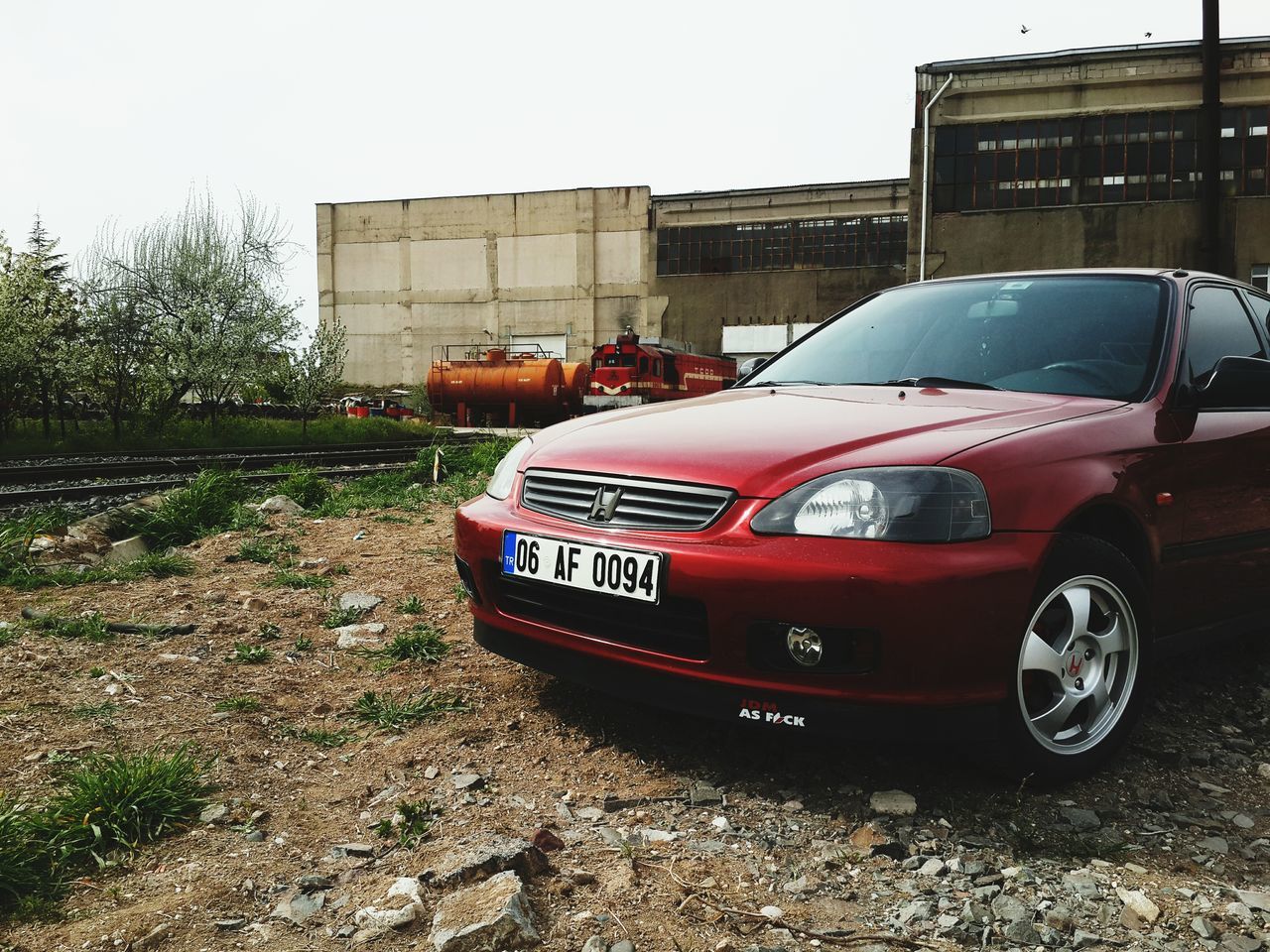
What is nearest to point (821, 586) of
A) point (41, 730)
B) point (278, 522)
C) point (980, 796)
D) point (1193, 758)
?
point (980, 796)

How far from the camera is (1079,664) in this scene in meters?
2.65

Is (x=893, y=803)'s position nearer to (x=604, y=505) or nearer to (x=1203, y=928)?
(x=1203, y=928)

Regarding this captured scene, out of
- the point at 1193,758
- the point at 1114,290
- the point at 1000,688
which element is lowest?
the point at 1193,758

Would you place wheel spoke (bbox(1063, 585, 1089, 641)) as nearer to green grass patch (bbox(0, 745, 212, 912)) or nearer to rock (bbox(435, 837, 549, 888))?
rock (bbox(435, 837, 549, 888))

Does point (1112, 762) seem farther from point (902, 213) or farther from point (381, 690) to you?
point (902, 213)

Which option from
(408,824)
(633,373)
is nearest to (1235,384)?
(408,824)

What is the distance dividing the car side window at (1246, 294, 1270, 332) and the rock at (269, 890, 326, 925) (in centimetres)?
A: 403

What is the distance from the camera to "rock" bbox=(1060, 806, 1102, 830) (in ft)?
8.03

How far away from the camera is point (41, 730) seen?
2.87 metres

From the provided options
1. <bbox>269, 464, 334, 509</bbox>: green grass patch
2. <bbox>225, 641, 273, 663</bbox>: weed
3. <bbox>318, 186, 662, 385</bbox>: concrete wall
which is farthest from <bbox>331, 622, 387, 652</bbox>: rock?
<bbox>318, 186, 662, 385</bbox>: concrete wall

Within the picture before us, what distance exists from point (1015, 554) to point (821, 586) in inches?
20.2

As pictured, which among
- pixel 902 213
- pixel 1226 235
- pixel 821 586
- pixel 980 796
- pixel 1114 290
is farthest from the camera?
pixel 902 213

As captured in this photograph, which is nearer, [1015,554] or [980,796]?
[1015,554]

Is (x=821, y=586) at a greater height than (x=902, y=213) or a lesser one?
A: lesser
